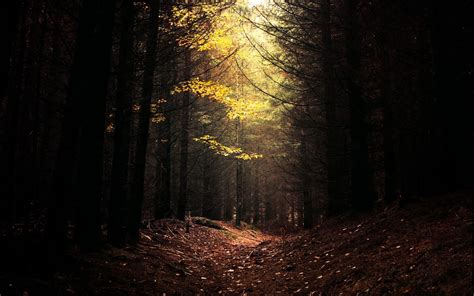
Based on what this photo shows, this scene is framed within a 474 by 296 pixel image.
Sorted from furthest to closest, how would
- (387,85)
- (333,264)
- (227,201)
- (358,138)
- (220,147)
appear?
(227,201), (220,147), (358,138), (387,85), (333,264)

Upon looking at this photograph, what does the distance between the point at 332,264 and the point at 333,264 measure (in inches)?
1.4

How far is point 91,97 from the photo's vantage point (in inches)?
211

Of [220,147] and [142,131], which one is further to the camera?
[220,147]

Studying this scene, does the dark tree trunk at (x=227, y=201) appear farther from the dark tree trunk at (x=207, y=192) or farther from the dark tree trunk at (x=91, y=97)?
the dark tree trunk at (x=91, y=97)

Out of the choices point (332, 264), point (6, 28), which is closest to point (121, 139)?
Result: point (6, 28)

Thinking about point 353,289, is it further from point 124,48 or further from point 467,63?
point 124,48

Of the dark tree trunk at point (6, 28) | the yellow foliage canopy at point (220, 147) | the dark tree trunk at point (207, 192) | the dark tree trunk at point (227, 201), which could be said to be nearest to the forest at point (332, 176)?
the dark tree trunk at point (6, 28)

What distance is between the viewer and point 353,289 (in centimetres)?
487

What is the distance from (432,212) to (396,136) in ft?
8.91

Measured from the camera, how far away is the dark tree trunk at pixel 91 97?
16.0ft

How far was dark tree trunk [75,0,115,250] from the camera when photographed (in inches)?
192

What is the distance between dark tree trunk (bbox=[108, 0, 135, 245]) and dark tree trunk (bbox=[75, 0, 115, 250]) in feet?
3.26

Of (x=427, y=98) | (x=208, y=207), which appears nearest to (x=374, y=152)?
(x=427, y=98)

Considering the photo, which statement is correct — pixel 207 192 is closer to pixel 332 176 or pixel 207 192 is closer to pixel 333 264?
pixel 332 176
